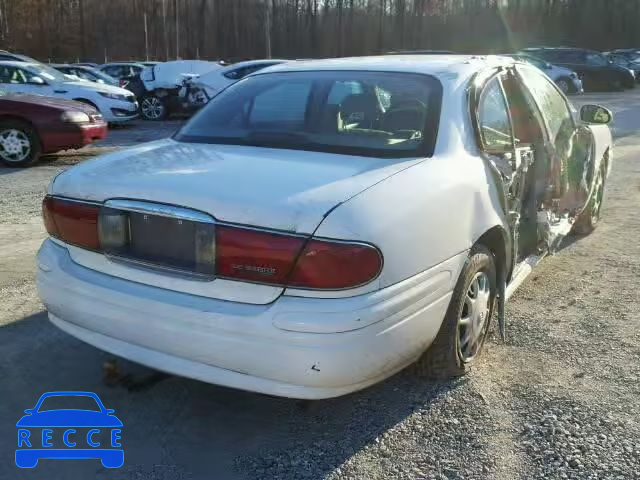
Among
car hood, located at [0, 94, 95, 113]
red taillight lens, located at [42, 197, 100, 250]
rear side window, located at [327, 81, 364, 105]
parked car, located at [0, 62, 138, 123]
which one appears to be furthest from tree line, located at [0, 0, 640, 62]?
red taillight lens, located at [42, 197, 100, 250]

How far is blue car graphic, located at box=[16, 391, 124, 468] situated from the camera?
276cm

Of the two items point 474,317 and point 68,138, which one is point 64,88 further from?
point 474,317

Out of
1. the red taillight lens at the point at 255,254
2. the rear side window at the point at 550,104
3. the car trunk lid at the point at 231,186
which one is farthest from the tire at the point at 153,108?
the red taillight lens at the point at 255,254

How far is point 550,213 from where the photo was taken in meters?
4.54

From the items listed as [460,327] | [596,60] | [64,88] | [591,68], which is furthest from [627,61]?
[460,327]

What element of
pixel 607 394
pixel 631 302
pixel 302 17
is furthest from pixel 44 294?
pixel 302 17

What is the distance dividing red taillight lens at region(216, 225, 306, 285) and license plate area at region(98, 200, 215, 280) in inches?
2.1

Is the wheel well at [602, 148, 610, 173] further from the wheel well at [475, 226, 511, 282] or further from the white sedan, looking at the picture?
the wheel well at [475, 226, 511, 282]

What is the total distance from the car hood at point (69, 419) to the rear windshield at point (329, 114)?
146cm

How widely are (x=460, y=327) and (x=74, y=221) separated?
1865mm

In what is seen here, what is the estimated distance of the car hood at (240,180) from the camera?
8.27 ft

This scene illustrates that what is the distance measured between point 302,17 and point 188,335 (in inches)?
2321

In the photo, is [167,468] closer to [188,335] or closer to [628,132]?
[188,335]

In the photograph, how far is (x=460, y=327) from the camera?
10.8 feet
